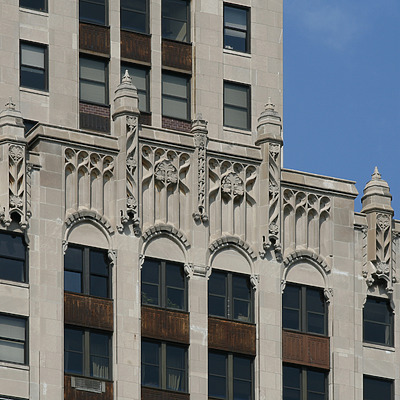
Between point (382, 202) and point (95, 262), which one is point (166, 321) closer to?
point (95, 262)

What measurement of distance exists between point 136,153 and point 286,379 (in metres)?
11.3

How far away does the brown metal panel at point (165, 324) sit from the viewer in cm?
10456

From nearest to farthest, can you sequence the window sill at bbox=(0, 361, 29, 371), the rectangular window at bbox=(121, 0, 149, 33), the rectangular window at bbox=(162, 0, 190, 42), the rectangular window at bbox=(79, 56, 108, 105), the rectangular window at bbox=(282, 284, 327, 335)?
1. the window sill at bbox=(0, 361, 29, 371)
2. the rectangular window at bbox=(282, 284, 327, 335)
3. the rectangular window at bbox=(79, 56, 108, 105)
4. the rectangular window at bbox=(121, 0, 149, 33)
5. the rectangular window at bbox=(162, 0, 190, 42)

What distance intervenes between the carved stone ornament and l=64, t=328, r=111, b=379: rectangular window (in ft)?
29.7

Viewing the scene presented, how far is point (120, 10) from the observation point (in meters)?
113

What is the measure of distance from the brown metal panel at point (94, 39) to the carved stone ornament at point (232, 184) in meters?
8.41

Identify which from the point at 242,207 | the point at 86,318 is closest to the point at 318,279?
the point at 242,207

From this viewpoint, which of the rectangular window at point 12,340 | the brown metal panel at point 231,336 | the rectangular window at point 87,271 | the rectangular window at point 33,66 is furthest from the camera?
the rectangular window at point 33,66

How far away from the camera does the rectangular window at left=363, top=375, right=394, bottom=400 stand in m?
109

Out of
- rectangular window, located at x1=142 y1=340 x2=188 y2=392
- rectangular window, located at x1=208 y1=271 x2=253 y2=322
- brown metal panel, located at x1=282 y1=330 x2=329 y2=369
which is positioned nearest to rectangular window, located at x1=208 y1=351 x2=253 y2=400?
rectangular window, located at x1=142 y1=340 x2=188 y2=392

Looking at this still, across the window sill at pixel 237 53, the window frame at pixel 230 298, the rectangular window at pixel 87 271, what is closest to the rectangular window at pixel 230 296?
the window frame at pixel 230 298

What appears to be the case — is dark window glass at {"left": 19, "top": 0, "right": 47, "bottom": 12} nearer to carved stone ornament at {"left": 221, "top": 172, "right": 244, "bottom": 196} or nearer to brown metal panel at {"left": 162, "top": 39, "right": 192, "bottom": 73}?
brown metal panel at {"left": 162, "top": 39, "right": 192, "bottom": 73}

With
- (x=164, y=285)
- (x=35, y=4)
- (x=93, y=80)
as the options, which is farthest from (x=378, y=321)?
(x=35, y=4)

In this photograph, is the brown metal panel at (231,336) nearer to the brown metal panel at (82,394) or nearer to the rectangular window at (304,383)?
the rectangular window at (304,383)
